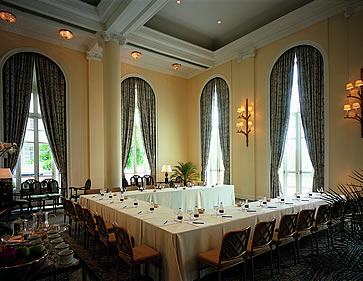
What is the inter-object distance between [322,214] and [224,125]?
5.68 metres

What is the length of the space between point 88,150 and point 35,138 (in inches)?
64.2

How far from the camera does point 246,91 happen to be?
8648 mm

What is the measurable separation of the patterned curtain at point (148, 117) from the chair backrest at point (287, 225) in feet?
22.8

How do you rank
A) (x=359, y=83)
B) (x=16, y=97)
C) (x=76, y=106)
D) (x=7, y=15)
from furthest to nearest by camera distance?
(x=76, y=106) → (x=16, y=97) → (x=7, y=15) → (x=359, y=83)

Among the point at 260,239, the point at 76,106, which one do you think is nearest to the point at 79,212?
the point at 260,239

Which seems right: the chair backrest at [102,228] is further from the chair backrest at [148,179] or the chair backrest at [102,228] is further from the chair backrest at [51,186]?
the chair backrest at [148,179]

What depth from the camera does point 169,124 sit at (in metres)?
Answer: 10.8

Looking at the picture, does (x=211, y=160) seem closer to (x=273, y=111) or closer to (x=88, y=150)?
(x=273, y=111)

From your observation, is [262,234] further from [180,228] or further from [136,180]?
[136,180]

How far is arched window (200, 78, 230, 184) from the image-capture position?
946 cm

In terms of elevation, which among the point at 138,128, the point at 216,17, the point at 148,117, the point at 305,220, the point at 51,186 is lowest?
the point at 305,220

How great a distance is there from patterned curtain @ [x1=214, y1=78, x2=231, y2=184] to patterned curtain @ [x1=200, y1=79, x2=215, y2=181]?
0.55 metres

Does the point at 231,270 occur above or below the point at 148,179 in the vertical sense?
below

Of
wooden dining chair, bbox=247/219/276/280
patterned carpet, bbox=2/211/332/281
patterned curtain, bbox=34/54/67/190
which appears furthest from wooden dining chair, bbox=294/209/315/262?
patterned curtain, bbox=34/54/67/190
